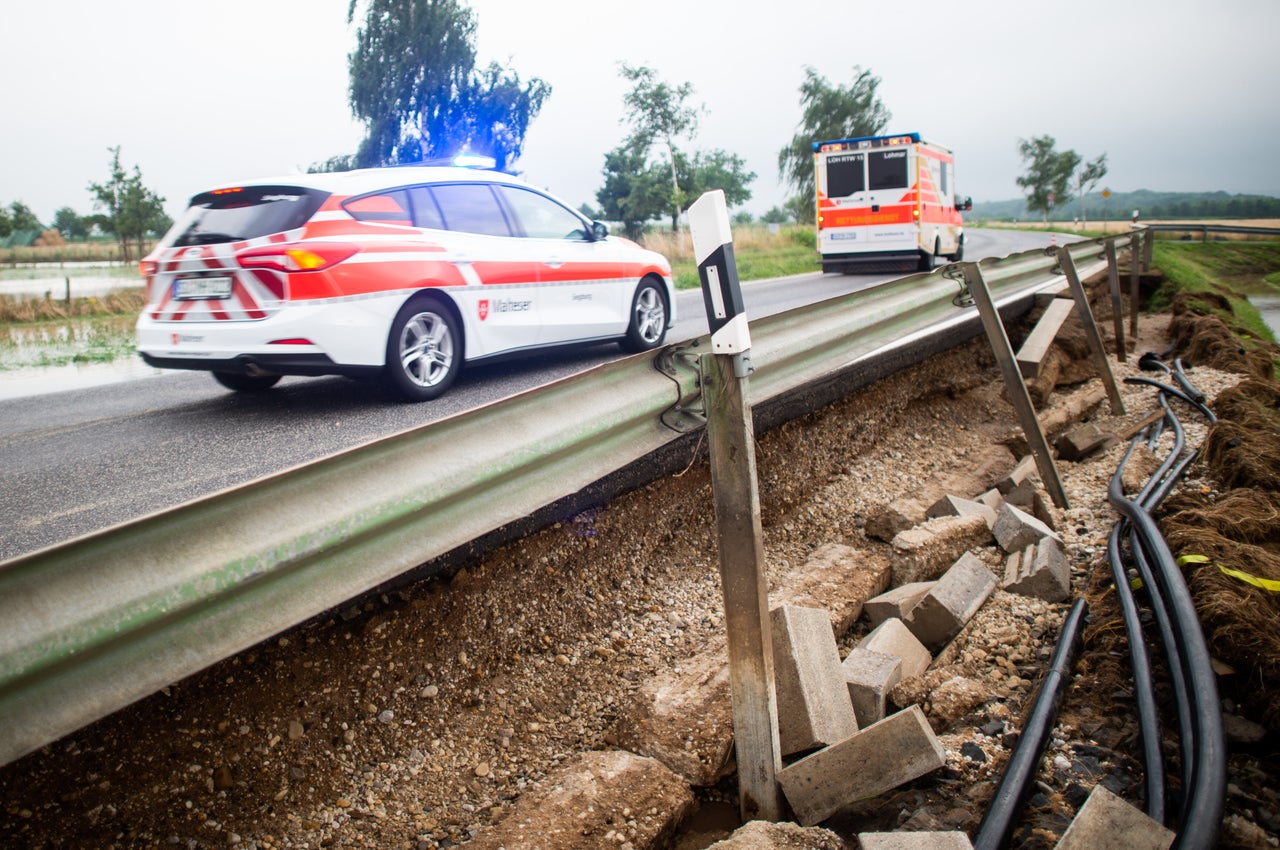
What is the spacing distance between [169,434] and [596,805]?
429 centimetres

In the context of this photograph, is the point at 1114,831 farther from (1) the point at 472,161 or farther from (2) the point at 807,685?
(1) the point at 472,161

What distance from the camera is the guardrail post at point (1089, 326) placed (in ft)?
20.8

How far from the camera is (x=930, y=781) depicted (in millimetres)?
2250

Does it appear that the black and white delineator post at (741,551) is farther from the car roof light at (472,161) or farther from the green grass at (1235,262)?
the green grass at (1235,262)

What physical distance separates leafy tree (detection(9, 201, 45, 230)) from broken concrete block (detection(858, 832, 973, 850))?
4791 centimetres

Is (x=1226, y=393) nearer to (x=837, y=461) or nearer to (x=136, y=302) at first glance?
(x=837, y=461)

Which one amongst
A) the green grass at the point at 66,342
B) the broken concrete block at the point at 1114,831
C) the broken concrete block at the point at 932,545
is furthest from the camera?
the green grass at the point at 66,342

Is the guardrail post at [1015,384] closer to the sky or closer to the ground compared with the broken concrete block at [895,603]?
closer to the sky

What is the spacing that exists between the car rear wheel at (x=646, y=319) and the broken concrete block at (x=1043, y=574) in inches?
183

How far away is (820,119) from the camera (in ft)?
195

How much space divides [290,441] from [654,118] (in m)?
42.7

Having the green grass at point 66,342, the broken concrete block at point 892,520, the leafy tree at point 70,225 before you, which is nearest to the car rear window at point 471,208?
the broken concrete block at point 892,520

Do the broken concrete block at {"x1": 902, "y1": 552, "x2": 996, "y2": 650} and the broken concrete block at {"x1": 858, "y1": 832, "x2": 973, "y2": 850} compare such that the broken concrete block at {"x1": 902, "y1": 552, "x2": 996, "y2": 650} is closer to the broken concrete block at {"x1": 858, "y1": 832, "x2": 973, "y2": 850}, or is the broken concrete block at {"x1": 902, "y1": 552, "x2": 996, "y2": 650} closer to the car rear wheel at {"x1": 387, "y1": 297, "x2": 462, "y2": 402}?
the broken concrete block at {"x1": 858, "y1": 832, "x2": 973, "y2": 850}

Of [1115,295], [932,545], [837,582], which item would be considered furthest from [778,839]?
[1115,295]
